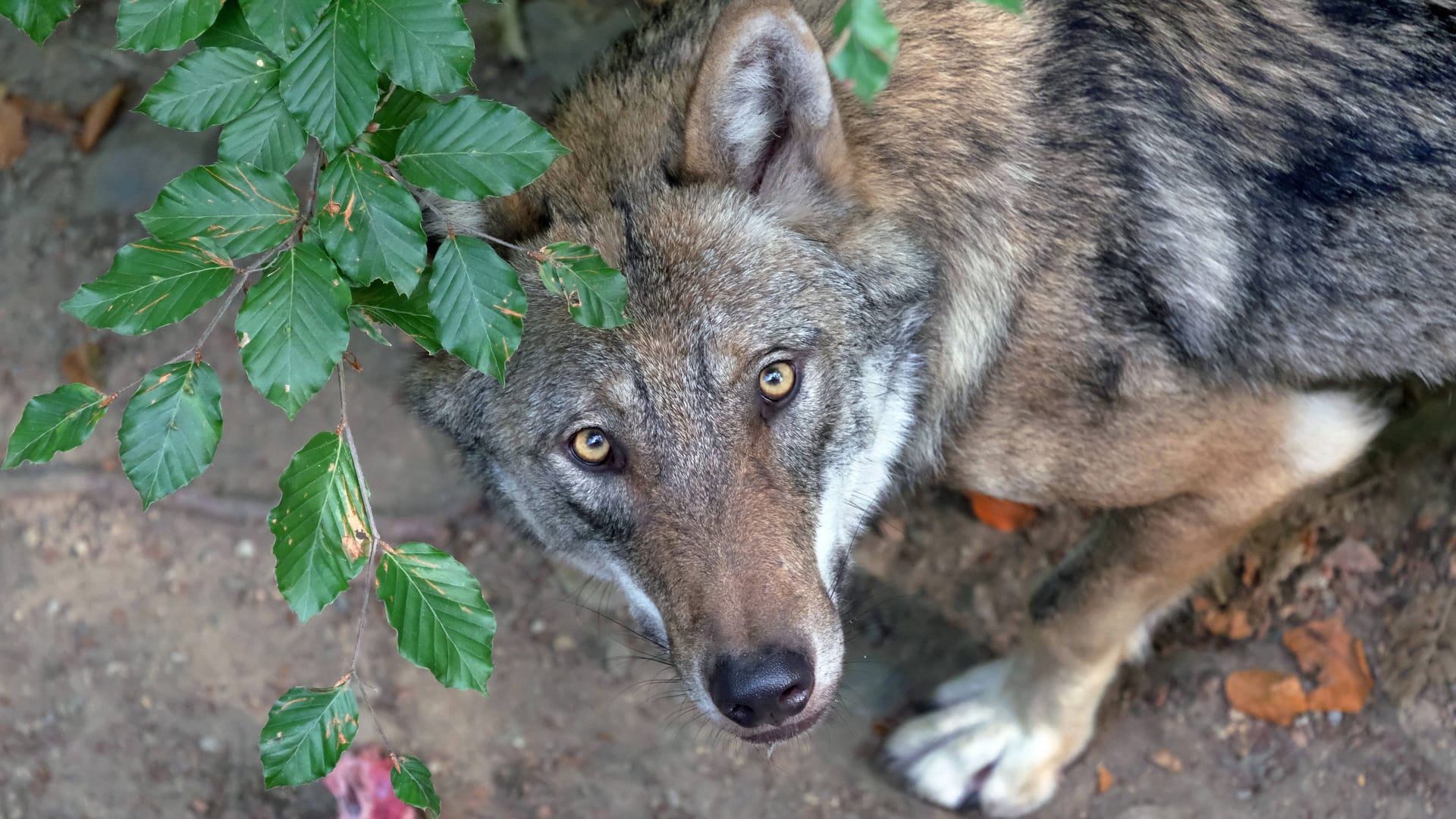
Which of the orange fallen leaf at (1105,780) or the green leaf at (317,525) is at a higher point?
the green leaf at (317,525)

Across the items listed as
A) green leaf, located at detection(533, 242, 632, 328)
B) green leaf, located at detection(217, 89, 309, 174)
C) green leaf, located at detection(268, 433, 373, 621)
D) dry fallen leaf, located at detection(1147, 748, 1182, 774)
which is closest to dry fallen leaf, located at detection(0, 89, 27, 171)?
green leaf, located at detection(217, 89, 309, 174)

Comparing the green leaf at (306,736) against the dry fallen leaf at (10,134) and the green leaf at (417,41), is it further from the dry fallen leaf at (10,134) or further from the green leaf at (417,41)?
the dry fallen leaf at (10,134)

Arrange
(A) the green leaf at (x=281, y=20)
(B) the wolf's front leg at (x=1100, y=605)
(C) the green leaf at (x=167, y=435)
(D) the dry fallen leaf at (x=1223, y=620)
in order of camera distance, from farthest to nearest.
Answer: (D) the dry fallen leaf at (x=1223, y=620) < (B) the wolf's front leg at (x=1100, y=605) < (C) the green leaf at (x=167, y=435) < (A) the green leaf at (x=281, y=20)

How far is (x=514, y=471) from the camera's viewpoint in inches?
106

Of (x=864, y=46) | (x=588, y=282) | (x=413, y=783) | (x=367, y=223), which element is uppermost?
(x=864, y=46)

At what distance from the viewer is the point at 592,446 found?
249cm

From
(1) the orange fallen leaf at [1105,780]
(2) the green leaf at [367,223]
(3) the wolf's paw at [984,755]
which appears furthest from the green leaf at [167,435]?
(1) the orange fallen leaf at [1105,780]

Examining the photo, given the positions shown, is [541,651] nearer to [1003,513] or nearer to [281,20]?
[1003,513]

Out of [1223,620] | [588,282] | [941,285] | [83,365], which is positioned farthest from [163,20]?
[1223,620]

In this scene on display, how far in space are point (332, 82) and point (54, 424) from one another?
2.45ft

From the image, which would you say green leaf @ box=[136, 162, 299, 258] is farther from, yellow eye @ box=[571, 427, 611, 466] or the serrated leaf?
yellow eye @ box=[571, 427, 611, 466]

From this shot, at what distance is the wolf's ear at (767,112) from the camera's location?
216cm

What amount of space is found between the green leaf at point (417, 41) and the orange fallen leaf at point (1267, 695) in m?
3.08

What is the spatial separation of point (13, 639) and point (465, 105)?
3192 millimetres
